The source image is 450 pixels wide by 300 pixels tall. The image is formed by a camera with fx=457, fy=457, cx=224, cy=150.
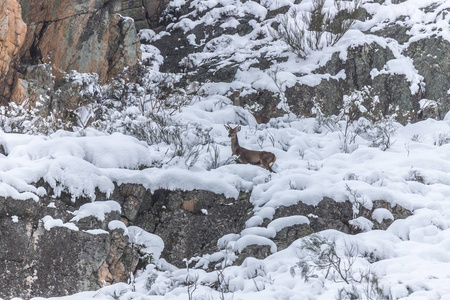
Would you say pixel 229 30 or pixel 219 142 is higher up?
pixel 229 30

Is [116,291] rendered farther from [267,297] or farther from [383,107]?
[383,107]

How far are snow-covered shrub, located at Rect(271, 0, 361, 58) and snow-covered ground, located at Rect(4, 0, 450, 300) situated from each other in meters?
2.90

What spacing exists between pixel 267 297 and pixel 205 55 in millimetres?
9537

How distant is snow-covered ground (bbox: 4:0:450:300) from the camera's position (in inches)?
159

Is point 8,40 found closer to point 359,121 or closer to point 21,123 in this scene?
point 21,123

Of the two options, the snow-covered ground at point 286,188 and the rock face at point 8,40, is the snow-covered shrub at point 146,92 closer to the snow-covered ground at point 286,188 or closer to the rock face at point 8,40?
the snow-covered ground at point 286,188

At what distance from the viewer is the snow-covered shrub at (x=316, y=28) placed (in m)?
11.3

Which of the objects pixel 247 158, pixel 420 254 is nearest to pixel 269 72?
pixel 247 158

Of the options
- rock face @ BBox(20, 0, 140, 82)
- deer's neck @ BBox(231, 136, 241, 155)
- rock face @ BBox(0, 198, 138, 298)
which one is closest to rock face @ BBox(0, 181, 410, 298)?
rock face @ BBox(0, 198, 138, 298)

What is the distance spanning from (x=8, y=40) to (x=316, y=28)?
6.93 m

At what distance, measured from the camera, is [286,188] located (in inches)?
232

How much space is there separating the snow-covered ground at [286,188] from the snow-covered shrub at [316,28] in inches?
114

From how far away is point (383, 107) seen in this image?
10.1 metres

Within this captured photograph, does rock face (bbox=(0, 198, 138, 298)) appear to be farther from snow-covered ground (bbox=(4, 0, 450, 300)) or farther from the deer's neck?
the deer's neck
